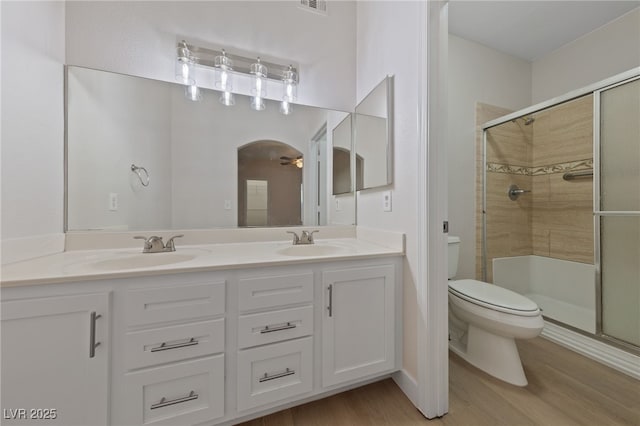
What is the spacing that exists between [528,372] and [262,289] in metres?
1.67

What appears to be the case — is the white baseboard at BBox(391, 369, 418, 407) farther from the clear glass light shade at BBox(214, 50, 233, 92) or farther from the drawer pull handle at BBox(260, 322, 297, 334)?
the clear glass light shade at BBox(214, 50, 233, 92)

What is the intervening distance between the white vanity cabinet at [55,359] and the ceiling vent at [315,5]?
2.04m

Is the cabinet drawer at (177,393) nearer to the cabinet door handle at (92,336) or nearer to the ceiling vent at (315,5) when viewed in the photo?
→ the cabinet door handle at (92,336)

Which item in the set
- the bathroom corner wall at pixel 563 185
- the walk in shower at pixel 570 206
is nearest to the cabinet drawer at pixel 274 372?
the walk in shower at pixel 570 206

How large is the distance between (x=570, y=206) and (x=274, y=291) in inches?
109

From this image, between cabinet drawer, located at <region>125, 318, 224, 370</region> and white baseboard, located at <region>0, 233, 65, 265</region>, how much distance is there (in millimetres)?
569

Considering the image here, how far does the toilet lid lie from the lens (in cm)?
135

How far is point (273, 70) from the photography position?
1.62 meters

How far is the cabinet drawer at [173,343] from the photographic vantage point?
0.87 m

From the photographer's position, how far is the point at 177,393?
93 cm

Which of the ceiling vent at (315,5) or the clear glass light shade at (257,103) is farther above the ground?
the ceiling vent at (315,5)

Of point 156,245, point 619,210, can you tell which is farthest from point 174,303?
point 619,210

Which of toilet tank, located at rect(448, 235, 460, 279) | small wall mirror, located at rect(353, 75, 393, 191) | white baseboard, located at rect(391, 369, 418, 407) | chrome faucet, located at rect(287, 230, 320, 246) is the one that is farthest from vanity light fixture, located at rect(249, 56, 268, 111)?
white baseboard, located at rect(391, 369, 418, 407)

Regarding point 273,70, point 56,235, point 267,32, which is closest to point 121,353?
point 56,235
